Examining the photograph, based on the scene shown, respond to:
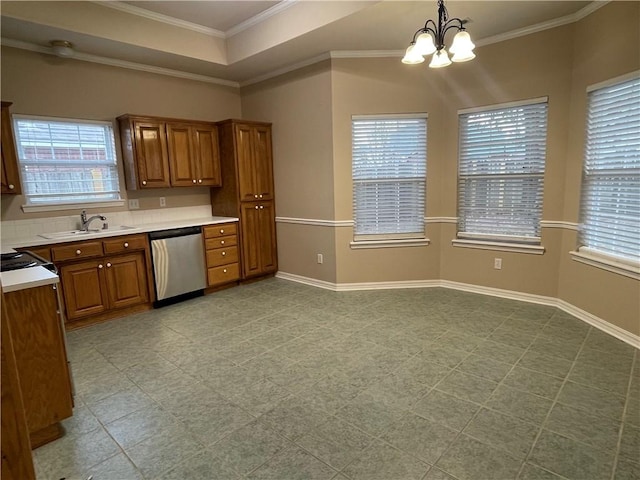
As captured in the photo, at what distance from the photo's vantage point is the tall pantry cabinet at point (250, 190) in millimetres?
4605

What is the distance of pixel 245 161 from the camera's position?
4656 mm

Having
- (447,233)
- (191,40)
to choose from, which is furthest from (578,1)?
(191,40)

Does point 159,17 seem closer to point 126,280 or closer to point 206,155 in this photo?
point 206,155

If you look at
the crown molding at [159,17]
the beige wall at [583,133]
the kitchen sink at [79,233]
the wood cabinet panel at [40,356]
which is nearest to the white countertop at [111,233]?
the kitchen sink at [79,233]

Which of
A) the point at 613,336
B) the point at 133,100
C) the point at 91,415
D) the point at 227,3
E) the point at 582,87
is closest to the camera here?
the point at 91,415

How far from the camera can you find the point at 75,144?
12.7ft

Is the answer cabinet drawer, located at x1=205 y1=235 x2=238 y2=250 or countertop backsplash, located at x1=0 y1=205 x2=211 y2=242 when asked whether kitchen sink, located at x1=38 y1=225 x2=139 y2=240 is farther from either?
cabinet drawer, located at x1=205 y1=235 x2=238 y2=250

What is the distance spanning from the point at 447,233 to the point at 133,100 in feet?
13.2

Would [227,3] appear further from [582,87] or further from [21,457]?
[21,457]

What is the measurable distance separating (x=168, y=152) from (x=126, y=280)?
1.53 metres

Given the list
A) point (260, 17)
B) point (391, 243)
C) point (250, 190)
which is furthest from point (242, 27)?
point (391, 243)

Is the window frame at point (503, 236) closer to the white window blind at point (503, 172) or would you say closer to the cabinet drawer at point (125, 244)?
the white window blind at point (503, 172)

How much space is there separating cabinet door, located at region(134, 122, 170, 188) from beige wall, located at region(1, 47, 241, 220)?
0.32m

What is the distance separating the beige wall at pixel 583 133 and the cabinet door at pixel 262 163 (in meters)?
3.40
